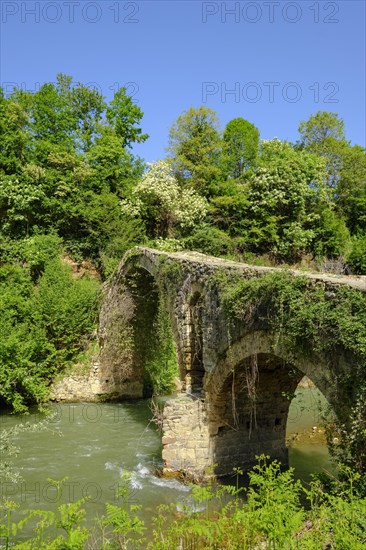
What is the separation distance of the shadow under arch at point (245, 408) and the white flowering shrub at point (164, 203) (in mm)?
13959

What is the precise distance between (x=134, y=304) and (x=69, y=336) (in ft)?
8.87

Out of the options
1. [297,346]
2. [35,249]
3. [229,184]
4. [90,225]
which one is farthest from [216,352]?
[229,184]

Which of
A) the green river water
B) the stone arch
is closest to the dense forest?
the green river water

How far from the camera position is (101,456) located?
12.4 m

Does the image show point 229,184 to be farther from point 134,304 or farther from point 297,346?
point 297,346

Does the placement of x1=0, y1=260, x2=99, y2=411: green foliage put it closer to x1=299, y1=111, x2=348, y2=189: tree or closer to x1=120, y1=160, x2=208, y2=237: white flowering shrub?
x1=120, y1=160, x2=208, y2=237: white flowering shrub

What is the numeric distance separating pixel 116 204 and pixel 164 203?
96.9 inches

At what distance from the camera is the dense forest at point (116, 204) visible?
1775 cm

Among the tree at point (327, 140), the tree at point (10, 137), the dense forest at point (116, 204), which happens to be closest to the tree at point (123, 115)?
the dense forest at point (116, 204)

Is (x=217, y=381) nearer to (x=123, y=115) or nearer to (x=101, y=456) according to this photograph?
(x=101, y=456)

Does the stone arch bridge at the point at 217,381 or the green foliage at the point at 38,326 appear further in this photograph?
the green foliage at the point at 38,326

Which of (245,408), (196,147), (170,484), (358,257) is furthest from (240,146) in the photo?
(170,484)

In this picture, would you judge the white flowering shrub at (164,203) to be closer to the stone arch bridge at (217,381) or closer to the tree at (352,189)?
the stone arch bridge at (217,381)

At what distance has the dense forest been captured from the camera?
1775cm
